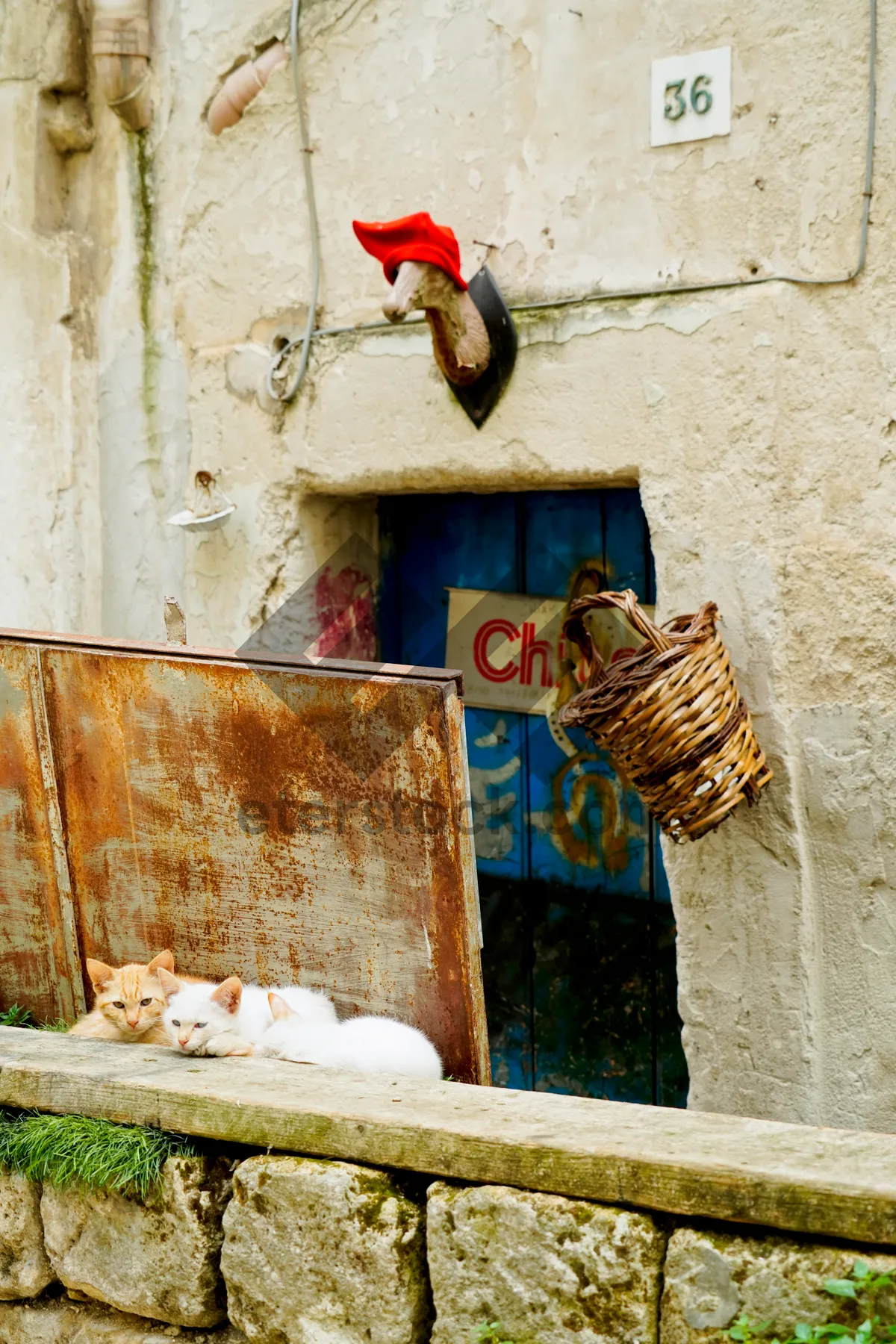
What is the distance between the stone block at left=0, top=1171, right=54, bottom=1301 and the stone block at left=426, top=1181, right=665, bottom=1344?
756 mm

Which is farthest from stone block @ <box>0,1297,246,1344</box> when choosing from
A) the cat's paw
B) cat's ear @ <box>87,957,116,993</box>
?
cat's ear @ <box>87,957,116,993</box>

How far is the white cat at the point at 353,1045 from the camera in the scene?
2334 mm

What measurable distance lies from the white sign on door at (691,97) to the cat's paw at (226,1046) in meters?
2.07

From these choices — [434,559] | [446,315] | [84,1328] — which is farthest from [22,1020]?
[446,315]

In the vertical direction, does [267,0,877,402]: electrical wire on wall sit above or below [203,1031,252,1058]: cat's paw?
above

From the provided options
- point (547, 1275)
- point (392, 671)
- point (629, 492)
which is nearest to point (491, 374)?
point (629, 492)

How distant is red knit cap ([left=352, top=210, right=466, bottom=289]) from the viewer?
2.73 meters

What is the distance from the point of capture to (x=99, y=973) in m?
2.60

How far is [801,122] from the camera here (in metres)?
2.73

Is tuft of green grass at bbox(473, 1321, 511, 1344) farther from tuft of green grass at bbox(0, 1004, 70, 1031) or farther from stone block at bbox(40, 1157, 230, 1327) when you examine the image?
tuft of green grass at bbox(0, 1004, 70, 1031)

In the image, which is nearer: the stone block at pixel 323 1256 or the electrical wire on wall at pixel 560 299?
the stone block at pixel 323 1256

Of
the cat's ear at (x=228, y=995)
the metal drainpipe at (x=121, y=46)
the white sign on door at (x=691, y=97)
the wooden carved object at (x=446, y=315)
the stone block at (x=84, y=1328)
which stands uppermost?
the metal drainpipe at (x=121, y=46)

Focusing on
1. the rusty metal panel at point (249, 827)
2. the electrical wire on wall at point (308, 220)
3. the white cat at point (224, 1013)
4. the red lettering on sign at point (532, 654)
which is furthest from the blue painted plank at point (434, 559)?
the white cat at point (224, 1013)

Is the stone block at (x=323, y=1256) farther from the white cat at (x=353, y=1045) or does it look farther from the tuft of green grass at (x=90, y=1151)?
Result: the white cat at (x=353, y=1045)
